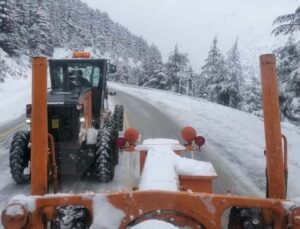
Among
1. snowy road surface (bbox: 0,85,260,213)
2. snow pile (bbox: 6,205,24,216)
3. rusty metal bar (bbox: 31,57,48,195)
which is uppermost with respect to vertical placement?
rusty metal bar (bbox: 31,57,48,195)

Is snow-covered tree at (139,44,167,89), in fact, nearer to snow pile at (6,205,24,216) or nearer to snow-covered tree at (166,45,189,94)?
snow-covered tree at (166,45,189,94)

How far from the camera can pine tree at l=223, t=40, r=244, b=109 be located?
5269 cm

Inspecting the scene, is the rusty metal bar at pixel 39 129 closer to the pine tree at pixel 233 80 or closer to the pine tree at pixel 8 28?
the pine tree at pixel 8 28

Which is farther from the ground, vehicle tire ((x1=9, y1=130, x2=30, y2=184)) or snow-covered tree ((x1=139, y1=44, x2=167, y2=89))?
snow-covered tree ((x1=139, y1=44, x2=167, y2=89))

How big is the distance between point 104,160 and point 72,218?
15.7 feet

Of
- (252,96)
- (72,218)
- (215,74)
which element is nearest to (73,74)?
(72,218)

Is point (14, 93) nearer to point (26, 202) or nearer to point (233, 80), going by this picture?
point (233, 80)

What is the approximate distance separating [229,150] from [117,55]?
435ft

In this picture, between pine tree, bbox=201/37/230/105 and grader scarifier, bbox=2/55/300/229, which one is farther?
pine tree, bbox=201/37/230/105

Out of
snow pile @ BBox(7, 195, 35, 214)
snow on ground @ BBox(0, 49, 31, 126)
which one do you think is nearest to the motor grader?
snow pile @ BBox(7, 195, 35, 214)

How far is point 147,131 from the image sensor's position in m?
15.0

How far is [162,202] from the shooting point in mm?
2502

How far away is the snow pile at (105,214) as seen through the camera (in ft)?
8.43

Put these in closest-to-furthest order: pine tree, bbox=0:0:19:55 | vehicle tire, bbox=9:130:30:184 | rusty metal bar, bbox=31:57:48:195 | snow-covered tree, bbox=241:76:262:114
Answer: rusty metal bar, bbox=31:57:48:195
vehicle tire, bbox=9:130:30:184
pine tree, bbox=0:0:19:55
snow-covered tree, bbox=241:76:262:114
